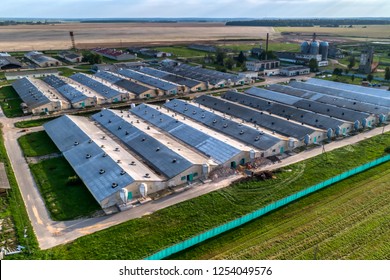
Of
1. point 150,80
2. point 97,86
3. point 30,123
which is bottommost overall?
point 30,123

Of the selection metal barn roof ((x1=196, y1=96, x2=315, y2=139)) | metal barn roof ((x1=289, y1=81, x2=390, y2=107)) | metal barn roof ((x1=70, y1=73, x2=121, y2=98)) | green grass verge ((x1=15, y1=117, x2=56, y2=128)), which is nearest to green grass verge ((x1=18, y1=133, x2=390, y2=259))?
metal barn roof ((x1=196, y1=96, x2=315, y2=139))

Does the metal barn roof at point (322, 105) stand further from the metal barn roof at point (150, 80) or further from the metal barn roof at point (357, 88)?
the metal barn roof at point (150, 80)

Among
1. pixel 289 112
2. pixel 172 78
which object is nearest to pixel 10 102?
pixel 172 78

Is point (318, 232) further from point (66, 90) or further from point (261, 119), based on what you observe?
point (66, 90)

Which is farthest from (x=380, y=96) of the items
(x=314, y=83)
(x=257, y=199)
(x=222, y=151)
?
(x=257, y=199)

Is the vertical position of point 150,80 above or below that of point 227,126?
above

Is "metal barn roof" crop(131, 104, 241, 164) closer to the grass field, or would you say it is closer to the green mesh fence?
the green mesh fence

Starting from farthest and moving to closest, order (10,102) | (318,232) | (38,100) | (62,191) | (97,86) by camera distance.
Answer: (97,86) < (10,102) < (38,100) < (62,191) < (318,232)
